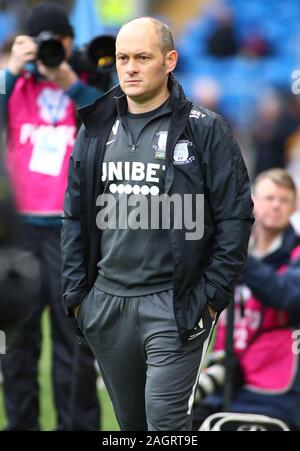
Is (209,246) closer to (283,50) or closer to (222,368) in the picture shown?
(222,368)

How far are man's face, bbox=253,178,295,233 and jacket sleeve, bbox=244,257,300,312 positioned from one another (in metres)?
0.32

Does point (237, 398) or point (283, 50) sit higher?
point (283, 50)

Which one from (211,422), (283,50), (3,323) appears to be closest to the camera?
(3,323)

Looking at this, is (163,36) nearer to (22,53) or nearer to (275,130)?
(22,53)

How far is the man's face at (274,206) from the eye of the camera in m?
5.85

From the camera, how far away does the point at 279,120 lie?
12.4 m

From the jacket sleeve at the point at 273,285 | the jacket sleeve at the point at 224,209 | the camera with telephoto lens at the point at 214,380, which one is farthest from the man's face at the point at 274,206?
the jacket sleeve at the point at 224,209

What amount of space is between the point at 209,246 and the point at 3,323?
1306 millimetres

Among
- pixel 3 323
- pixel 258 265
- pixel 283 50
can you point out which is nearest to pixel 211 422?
pixel 258 265

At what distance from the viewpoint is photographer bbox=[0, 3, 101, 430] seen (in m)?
5.70

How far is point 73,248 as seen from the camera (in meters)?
4.44

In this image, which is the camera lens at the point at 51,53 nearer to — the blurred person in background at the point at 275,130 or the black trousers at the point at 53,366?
the black trousers at the point at 53,366

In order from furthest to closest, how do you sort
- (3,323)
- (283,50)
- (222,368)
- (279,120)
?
(283,50), (279,120), (222,368), (3,323)

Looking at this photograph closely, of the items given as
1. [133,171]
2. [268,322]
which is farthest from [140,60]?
[268,322]
